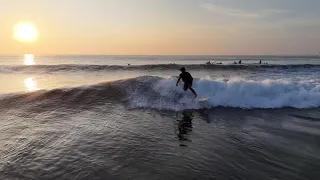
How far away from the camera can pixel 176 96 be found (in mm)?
16812

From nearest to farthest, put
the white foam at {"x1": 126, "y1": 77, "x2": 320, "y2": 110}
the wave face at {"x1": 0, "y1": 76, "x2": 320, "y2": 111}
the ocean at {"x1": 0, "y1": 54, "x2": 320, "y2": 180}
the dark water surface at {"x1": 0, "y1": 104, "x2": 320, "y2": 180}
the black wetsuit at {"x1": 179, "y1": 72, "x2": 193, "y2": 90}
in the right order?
1. the dark water surface at {"x1": 0, "y1": 104, "x2": 320, "y2": 180}
2. the ocean at {"x1": 0, "y1": 54, "x2": 320, "y2": 180}
3. the wave face at {"x1": 0, "y1": 76, "x2": 320, "y2": 111}
4. the white foam at {"x1": 126, "y1": 77, "x2": 320, "y2": 110}
5. the black wetsuit at {"x1": 179, "y1": 72, "x2": 193, "y2": 90}

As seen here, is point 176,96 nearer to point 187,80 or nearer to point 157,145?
point 187,80

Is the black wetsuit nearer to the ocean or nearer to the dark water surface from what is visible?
the ocean

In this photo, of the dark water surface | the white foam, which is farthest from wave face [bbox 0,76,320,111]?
the dark water surface

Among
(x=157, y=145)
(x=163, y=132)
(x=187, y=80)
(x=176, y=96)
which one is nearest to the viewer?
(x=157, y=145)

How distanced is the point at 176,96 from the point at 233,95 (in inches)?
129

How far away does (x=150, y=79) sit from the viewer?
19.4m

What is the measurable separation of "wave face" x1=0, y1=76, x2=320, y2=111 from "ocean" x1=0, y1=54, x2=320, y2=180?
0.18 feet

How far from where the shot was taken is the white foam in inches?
624

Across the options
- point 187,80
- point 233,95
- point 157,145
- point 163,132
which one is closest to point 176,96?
point 187,80

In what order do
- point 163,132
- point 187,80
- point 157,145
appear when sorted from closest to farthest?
point 157,145
point 163,132
point 187,80

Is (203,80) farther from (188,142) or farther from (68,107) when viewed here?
(188,142)

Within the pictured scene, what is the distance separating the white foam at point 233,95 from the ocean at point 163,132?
55 millimetres

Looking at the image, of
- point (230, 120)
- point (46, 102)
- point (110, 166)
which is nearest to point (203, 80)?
point (230, 120)
